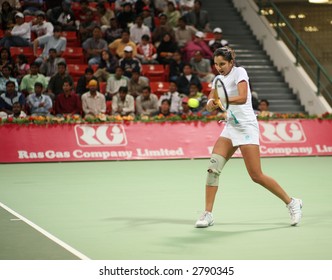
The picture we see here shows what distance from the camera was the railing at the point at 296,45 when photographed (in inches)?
1068

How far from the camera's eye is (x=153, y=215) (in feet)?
39.1

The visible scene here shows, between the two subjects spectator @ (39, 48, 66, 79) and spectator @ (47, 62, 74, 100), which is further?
spectator @ (39, 48, 66, 79)

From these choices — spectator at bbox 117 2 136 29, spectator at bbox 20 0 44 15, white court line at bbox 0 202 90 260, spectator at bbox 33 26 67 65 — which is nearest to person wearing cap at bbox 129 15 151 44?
spectator at bbox 117 2 136 29

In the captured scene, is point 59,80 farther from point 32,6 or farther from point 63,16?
point 32,6

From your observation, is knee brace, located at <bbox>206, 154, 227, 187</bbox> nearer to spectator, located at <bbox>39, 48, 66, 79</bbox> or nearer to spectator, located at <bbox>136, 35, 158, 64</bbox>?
spectator, located at <bbox>39, 48, 66, 79</bbox>

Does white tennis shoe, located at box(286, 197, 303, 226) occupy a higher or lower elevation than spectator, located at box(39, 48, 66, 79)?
lower

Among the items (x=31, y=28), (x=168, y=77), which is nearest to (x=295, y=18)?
(x=168, y=77)

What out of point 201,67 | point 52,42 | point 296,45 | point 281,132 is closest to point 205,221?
point 281,132

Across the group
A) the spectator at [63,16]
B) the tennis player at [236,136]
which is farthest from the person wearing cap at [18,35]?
the tennis player at [236,136]

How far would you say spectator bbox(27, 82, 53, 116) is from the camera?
22531 mm

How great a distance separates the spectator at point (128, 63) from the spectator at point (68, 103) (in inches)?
92.1

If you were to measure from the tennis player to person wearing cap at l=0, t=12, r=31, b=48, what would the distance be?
622 inches

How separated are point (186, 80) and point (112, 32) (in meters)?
3.30

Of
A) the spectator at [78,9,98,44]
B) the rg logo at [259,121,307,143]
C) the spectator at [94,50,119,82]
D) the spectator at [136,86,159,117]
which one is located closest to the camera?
the rg logo at [259,121,307,143]
